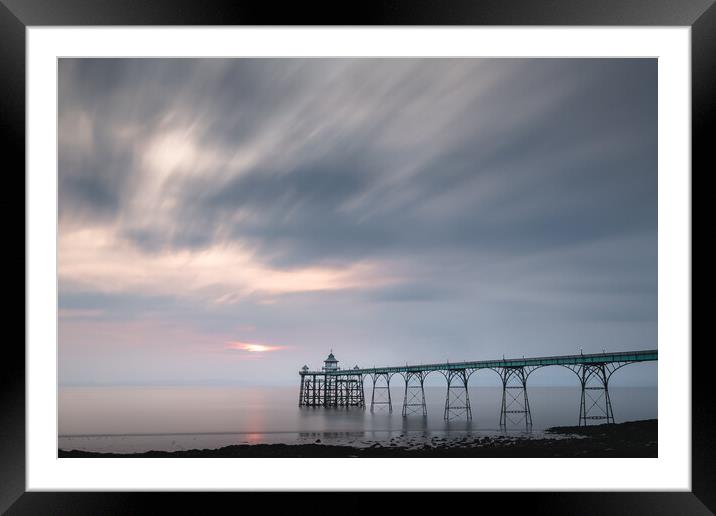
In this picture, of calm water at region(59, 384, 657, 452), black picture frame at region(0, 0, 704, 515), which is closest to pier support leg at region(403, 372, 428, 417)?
calm water at region(59, 384, 657, 452)

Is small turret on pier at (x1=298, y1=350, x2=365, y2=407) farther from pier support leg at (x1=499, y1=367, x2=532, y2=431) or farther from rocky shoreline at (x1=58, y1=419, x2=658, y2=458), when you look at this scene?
rocky shoreline at (x1=58, y1=419, x2=658, y2=458)

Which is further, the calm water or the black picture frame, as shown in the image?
the calm water

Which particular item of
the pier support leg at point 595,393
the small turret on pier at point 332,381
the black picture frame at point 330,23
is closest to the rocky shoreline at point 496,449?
the pier support leg at point 595,393

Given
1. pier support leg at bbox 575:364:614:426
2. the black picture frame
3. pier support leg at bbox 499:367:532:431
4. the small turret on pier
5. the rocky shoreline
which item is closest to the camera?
the black picture frame

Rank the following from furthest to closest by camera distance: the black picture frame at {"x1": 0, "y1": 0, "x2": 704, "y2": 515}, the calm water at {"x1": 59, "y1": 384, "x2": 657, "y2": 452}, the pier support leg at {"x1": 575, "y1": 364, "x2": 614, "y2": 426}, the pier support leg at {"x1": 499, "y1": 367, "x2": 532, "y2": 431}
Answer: the calm water at {"x1": 59, "y1": 384, "x2": 657, "y2": 452} → the pier support leg at {"x1": 499, "y1": 367, "x2": 532, "y2": 431} → the pier support leg at {"x1": 575, "y1": 364, "x2": 614, "y2": 426} → the black picture frame at {"x1": 0, "y1": 0, "x2": 704, "y2": 515}

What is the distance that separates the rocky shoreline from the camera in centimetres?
1156

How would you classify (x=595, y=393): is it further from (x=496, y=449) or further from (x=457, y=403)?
(x=496, y=449)

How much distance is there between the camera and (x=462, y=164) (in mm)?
38156

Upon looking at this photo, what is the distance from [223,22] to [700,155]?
3211 mm

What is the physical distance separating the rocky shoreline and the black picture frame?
678 cm

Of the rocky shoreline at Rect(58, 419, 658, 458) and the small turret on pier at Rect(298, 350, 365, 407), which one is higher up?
the rocky shoreline at Rect(58, 419, 658, 458)

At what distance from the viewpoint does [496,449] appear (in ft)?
42.8

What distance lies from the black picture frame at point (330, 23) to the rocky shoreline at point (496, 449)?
22.3 ft

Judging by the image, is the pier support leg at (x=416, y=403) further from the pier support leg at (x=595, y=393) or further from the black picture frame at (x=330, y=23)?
the black picture frame at (x=330, y=23)
